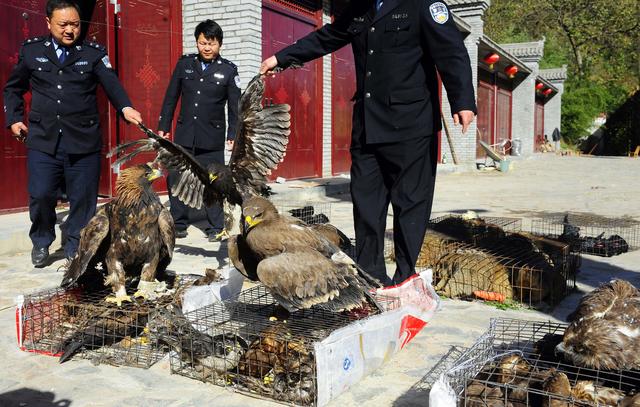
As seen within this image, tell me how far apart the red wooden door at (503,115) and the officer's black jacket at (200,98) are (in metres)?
24.8

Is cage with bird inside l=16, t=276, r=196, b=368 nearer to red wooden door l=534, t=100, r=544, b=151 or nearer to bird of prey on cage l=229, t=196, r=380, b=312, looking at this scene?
bird of prey on cage l=229, t=196, r=380, b=312

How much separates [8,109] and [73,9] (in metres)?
1.13

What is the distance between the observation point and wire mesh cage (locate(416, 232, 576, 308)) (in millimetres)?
4445

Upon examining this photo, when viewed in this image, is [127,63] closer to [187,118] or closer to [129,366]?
[187,118]

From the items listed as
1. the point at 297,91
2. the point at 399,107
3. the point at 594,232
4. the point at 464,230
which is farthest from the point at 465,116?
the point at 297,91

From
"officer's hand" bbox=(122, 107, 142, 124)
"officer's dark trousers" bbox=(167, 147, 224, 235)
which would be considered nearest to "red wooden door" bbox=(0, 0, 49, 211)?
"officer's dark trousers" bbox=(167, 147, 224, 235)

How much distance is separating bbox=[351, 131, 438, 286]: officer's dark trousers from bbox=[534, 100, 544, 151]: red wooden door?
37797 millimetres

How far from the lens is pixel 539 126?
134 ft

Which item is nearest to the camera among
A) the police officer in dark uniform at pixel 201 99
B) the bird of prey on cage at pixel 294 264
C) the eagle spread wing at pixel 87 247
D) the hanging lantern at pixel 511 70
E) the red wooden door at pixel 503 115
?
the bird of prey on cage at pixel 294 264

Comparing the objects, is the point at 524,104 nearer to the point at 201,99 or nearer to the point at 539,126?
the point at 539,126

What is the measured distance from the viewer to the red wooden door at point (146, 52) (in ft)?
31.6

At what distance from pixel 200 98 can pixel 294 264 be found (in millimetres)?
4047

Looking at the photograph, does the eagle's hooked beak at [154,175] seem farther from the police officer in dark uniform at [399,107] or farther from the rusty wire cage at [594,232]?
the rusty wire cage at [594,232]

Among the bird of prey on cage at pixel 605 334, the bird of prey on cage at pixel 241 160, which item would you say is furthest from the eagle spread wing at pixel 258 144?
the bird of prey on cage at pixel 605 334
